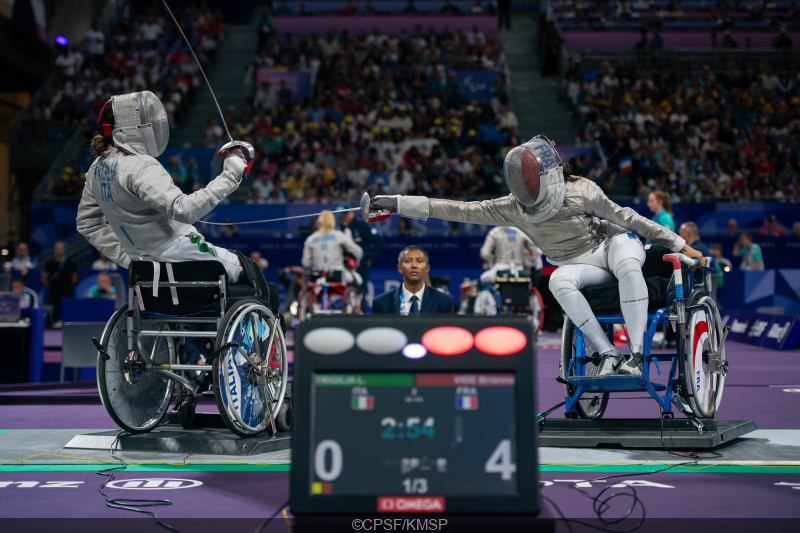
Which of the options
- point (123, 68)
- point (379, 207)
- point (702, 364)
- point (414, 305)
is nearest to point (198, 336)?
point (379, 207)

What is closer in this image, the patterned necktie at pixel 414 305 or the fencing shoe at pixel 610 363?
the fencing shoe at pixel 610 363

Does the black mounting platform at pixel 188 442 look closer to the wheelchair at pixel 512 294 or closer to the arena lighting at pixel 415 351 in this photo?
the arena lighting at pixel 415 351

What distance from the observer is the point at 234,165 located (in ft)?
15.1

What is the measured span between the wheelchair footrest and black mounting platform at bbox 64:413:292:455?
1635 millimetres

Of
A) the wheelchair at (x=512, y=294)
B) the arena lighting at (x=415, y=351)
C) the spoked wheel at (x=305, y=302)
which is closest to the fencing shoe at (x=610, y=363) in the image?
the arena lighting at (x=415, y=351)

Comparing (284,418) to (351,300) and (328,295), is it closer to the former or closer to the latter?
(351,300)

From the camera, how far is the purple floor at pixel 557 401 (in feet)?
18.9

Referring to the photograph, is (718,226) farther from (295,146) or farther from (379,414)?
(379,414)

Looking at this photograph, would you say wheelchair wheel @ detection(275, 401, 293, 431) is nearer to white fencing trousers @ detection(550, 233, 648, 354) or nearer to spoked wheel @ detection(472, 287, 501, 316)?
white fencing trousers @ detection(550, 233, 648, 354)

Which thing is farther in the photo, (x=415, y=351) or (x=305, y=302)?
(x=305, y=302)

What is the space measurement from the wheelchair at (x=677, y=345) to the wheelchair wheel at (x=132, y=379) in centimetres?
229

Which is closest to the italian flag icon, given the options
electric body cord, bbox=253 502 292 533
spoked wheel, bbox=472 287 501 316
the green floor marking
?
electric body cord, bbox=253 502 292 533

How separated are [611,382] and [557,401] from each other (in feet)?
6.25

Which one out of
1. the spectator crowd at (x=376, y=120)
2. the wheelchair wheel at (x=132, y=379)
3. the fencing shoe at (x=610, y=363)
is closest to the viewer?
the wheelchair wheel at (x=132, y=379)
